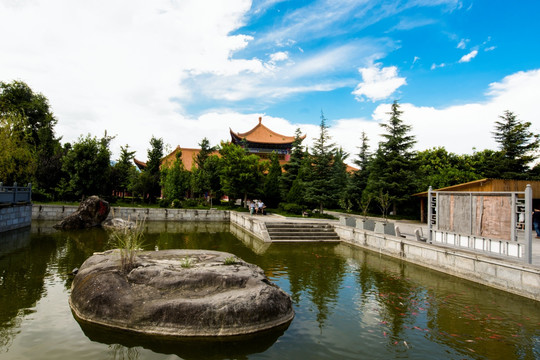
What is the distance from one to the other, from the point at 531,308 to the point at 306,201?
698 inches

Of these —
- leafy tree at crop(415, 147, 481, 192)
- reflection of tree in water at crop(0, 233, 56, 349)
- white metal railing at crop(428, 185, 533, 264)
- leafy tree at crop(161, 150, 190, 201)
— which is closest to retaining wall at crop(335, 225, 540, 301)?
white metal railing at crop(428, 185, 533, 264)

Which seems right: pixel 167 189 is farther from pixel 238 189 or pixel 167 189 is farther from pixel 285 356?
pixel 285 356

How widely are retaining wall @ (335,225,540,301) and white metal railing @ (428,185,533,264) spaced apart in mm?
388

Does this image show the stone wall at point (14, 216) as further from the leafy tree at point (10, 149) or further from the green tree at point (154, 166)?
the green tree at point (154, 166)

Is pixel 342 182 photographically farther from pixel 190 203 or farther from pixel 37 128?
pixel 37 128

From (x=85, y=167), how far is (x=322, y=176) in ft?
63.7

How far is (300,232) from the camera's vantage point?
15.5 meters

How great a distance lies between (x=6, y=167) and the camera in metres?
19.4

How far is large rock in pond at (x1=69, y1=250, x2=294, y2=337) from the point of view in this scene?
15.6ft

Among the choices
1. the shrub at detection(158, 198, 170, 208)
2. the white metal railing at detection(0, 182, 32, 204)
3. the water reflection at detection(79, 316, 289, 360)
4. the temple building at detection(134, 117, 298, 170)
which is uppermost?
the temple building at detection(134, 117, 298, 170)

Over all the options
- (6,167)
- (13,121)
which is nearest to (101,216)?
(6,167)

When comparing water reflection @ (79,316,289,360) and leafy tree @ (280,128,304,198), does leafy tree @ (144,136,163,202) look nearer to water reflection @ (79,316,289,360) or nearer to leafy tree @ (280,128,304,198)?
leafy tree @ (280,128,304,198)

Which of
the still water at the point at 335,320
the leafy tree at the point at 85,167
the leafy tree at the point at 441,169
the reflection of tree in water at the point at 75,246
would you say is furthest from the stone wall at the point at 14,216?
the leafy tree at the point at 441,169

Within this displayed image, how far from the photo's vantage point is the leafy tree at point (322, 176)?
2292cm
